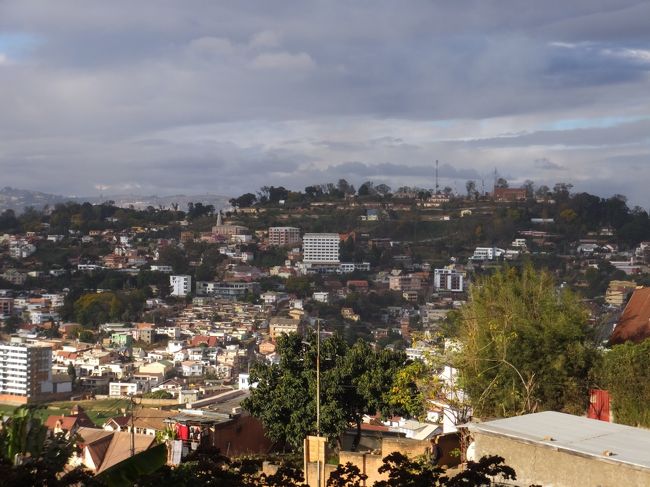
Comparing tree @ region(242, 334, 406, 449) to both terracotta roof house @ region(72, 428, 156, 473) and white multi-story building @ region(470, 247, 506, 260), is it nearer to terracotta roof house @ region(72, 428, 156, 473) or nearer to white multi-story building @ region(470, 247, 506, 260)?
terracotta roof house @ region(72, 428, 156, 473)

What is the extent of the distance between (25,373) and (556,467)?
3349cm

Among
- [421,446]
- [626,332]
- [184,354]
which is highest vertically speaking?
[626,332]

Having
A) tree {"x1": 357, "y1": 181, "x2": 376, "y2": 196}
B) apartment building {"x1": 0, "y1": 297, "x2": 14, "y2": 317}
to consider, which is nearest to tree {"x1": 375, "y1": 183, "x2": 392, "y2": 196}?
tree {"x1": 357, "y1": 181, "x2": 376, "y2": 196}

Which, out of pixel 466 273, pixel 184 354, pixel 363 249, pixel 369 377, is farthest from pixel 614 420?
pixel 363 249

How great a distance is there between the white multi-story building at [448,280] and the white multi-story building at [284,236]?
1587 cm

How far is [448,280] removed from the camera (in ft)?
201

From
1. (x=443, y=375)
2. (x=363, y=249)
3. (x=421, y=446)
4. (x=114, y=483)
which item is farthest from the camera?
(x=363, y=249)

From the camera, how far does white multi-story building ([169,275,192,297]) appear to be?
2427 inches

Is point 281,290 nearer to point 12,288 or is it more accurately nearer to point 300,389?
point 12,288

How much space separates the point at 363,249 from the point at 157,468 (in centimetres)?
6778

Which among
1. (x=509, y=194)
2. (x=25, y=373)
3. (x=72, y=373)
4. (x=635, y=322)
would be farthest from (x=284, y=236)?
(x=635, y=322)

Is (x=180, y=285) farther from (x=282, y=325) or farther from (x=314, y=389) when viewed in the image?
(x=314, y=389)

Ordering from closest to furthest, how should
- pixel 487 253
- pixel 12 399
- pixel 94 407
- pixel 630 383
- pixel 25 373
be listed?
pixel 630 383 → pixel 94 407 → pixel 12 399 → pixel 25 373 → pixel 487 253

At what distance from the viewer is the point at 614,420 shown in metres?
8.66
